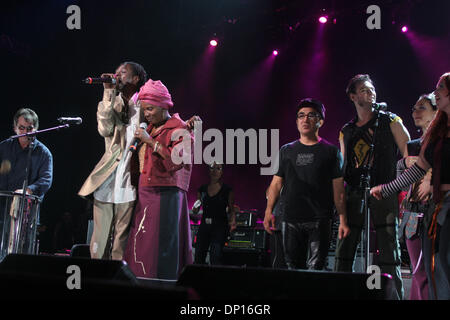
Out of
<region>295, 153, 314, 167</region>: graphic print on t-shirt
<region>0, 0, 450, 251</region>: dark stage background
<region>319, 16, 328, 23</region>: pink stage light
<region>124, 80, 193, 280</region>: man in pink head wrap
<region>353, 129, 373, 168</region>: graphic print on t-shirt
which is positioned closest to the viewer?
<region>124, 80, 193, 280</region>: man in pink head wrap

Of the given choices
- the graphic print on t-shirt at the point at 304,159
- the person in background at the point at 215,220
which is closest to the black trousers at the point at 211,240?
the person in background at the point at 215,220

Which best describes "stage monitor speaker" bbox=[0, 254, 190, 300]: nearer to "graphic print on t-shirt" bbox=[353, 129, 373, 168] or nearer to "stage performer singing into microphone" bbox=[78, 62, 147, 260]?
"stage performer singing into microphone" bbox=[78, 62, 147, 260]

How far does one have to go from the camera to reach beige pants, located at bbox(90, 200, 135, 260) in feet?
12.0

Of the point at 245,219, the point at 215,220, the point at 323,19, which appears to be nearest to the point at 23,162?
the point at 215,220

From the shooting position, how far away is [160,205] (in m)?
3.61

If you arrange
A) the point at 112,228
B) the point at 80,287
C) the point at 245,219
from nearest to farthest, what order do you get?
the point at 80,287
the point at 112,228
the point at 245,219

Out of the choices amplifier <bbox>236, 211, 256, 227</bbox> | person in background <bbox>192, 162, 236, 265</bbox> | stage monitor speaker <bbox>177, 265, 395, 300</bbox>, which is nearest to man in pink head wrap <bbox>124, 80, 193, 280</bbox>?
stage monitor speaker <bbox>177, 265, 395, 300</bbox>

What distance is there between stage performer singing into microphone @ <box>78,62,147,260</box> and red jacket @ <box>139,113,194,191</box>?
0.68 ft

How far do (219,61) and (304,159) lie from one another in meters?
8.04

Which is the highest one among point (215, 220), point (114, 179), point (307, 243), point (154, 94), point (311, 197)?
point (154, 94)

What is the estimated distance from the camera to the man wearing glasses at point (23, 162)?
5.63m

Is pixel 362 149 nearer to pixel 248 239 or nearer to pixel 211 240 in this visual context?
pixel 211 240

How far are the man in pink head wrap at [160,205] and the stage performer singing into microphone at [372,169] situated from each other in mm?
1335

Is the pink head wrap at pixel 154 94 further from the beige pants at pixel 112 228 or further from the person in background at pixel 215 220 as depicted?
the person in background at pixel 215 220
